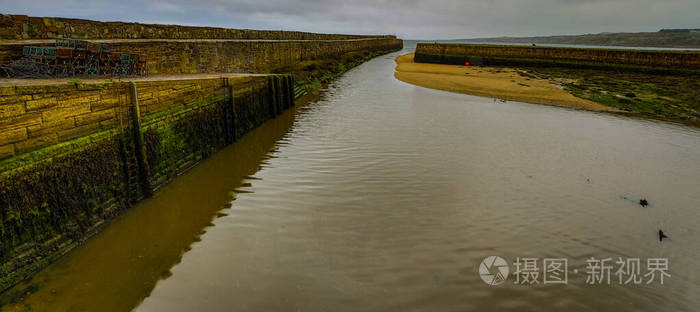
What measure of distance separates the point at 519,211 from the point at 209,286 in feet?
16.1

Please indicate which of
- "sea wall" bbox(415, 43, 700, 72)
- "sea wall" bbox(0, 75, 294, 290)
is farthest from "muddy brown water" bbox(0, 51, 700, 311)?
"sea wall" bbox(415, 43, 700, 72)

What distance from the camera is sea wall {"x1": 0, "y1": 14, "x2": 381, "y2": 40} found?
36.4 feet

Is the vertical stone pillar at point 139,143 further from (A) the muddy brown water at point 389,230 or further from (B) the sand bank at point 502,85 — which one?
(B) the sand bank at point 502,85

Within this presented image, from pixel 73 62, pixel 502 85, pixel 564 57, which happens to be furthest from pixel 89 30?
pixel 564 57

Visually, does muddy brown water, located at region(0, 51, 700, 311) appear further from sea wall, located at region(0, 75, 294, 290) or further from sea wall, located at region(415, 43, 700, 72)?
sea wall, located at region(415, 43, 700, 72)

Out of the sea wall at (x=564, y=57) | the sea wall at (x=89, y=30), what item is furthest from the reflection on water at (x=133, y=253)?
the sea wall at (x=564, y=57)

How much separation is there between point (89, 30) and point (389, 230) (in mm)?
14627

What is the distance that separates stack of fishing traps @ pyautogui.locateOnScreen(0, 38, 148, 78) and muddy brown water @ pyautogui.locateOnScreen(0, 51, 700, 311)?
3856mm

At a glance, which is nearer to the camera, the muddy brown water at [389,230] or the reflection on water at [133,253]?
the reflection on water at [133,253]

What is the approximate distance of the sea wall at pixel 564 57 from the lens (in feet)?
81.7

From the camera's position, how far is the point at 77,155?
5051 millimetres

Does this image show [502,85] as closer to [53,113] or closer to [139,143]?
[139,143]

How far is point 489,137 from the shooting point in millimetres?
11141

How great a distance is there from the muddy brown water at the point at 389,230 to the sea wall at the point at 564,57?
19.8 m
